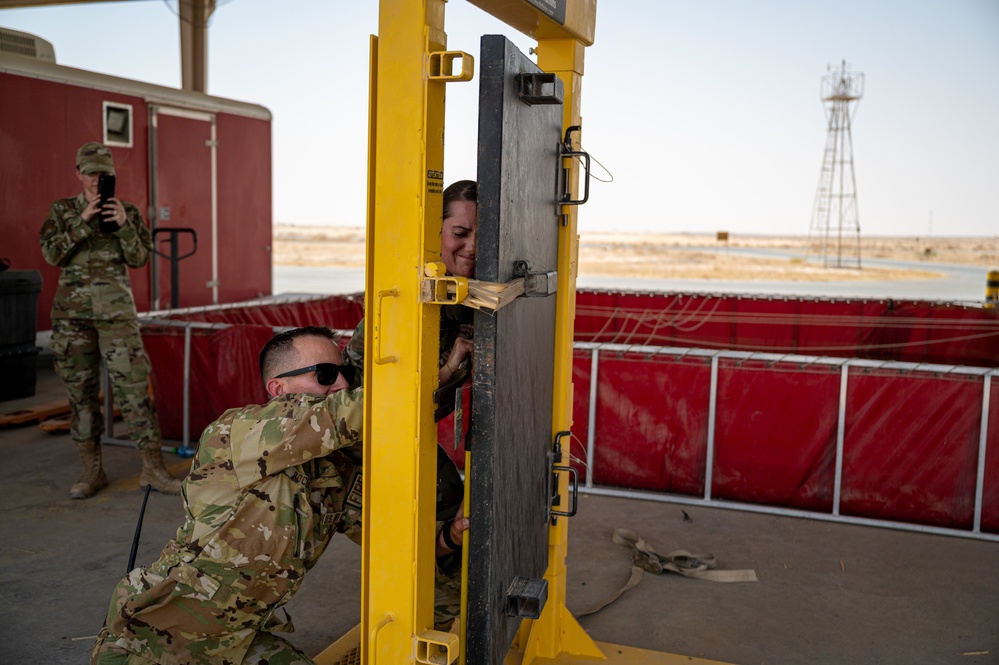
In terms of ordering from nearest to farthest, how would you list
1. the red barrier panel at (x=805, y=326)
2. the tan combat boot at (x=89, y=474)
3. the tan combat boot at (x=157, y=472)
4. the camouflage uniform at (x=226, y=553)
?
the camouflage uniform at (x=226, y=553)
the tan combat boot at (x=89, y=474)
the tan combat boot at (x=157, y=472)
the red barrier panel at (x=805, y=326)

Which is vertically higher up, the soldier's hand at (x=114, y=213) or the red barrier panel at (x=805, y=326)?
the soldier's hand at (x=114, y=213)

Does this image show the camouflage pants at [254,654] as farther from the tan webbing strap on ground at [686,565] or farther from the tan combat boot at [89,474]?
the tan combat boot at [89,474]

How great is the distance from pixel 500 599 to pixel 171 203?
1035 cm

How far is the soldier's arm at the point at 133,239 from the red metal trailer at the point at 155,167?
136 inches

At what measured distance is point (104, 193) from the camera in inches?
231

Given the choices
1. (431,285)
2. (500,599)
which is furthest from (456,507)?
(431,285)

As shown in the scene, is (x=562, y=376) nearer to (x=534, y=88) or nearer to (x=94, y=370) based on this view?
(x=534, y=88)

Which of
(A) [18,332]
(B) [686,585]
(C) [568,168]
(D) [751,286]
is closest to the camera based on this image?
(C) [568,168]

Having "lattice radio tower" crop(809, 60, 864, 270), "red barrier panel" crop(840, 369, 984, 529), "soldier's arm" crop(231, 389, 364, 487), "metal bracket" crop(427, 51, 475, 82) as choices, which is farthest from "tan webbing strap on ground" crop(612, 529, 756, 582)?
"lattice radio tower" crop(809, 60, 864, 270)

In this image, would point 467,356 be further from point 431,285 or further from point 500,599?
point 500,599

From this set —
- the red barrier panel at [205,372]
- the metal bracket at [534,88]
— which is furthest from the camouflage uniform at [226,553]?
the red barrier panel at [205,372]

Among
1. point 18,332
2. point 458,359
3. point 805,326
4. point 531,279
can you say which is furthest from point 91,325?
point 805,326

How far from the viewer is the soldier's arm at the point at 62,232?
5922 mm

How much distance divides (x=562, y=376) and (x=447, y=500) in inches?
26.4
